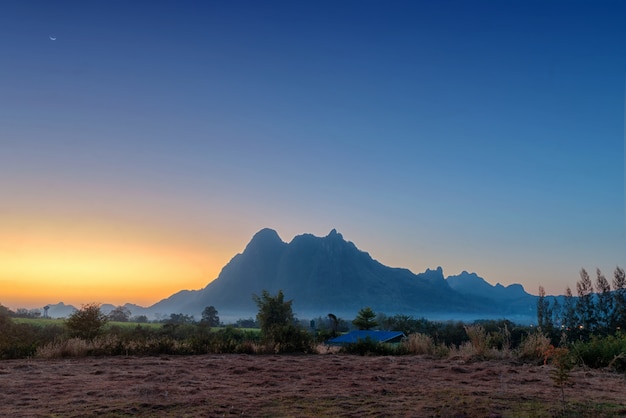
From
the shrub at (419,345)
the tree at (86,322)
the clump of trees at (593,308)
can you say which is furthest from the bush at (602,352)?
the clump of trees at (593,308)

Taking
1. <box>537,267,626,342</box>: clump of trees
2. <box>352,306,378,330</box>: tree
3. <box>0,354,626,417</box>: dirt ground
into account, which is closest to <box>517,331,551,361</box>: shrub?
<box>0,354,626,417</box>: dirt ground

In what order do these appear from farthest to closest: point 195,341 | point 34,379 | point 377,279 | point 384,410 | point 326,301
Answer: point 377,279 → point 326,301 → point 195,341 → point 34,379 → point 384,410

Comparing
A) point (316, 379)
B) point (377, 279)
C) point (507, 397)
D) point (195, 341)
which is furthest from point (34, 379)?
point (377, 279)

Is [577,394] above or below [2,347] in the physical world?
below

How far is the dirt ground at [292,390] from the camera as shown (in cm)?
602

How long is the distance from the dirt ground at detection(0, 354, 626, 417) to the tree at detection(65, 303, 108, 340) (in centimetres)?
741

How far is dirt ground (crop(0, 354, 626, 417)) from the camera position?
237 inches

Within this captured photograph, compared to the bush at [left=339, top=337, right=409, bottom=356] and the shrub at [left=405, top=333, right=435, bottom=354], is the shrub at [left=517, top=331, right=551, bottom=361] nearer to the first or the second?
the shrub at [left=405, top=333, right=435, bottom=354]

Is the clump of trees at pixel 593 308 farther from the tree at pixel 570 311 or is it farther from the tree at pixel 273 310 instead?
the tree at pixel 273 310

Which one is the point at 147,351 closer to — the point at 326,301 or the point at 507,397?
the point at 507,397

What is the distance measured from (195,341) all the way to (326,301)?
568ft

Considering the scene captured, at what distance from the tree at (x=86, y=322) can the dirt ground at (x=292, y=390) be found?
7.41m

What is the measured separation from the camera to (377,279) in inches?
7776

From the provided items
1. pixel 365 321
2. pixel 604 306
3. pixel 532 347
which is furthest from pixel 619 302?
pixel 532 347
